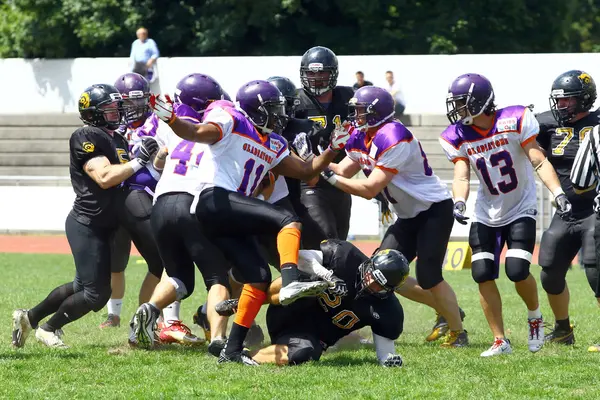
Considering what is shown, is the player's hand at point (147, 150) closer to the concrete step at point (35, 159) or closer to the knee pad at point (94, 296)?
the knee pad at point (94, 296)

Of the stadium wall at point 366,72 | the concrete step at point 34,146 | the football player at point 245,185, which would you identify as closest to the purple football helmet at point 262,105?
the football player at point 245,185

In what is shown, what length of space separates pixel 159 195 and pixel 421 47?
15.2 metres

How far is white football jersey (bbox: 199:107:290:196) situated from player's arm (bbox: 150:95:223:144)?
62mm

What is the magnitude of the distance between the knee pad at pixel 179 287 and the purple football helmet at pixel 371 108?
1572 mm

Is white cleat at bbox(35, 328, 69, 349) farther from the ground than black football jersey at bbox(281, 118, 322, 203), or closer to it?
closer to it

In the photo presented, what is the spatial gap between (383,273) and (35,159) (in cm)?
1456

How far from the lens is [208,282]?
285 inches

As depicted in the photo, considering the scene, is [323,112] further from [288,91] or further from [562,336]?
[562,336]

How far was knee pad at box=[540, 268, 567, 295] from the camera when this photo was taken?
7859 mm

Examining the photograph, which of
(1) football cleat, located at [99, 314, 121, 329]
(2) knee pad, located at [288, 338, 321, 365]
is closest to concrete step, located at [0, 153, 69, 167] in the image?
(1) football cleat, located at [99, 314, 121, 329]

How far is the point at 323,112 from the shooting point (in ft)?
27.7

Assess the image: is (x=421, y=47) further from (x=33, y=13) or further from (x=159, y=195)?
(x=159, y=195)

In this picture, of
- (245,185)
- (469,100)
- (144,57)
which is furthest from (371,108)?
(144,57)

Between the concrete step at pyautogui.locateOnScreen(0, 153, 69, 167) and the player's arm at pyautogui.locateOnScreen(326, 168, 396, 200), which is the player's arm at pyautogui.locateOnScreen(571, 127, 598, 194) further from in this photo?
the concrete step at pyautogui.locateOnScreen(0, 153, 69, 167)
